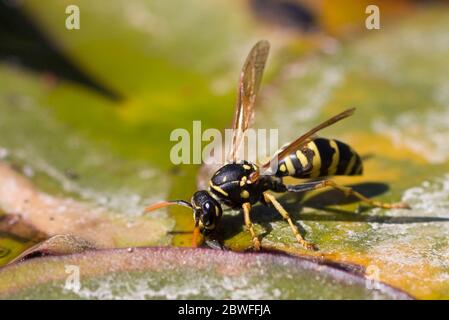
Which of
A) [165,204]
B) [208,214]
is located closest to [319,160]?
[208,214]

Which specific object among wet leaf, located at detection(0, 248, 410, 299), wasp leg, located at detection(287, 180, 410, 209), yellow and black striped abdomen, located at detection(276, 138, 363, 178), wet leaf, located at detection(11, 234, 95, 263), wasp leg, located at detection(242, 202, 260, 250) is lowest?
wet leaf, located at detection(0, 248, 410, 299)

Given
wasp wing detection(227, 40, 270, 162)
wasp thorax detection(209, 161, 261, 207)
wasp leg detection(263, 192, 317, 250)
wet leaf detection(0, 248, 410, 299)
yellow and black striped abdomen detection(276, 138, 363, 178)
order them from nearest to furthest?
wet leaf detection(0, 248, 410, 299), wasp leg detection(263, 192, 317, 250), wasp thorax detection(209, 161, 261, 207), yellow and black striped abdomen detection(276, 138, 363, 178), wasp wing detection(227, 40, 270, 162)

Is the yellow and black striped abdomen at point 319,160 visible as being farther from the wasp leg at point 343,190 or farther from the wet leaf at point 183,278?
the wet leaf at point 183,278

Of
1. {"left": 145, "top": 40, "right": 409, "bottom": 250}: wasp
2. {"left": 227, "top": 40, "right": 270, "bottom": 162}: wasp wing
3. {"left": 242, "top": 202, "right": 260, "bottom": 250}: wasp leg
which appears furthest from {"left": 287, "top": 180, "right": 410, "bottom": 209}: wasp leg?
{"left": 227, "top": 40, "right": 270, "bottom": 162}: wasp wing

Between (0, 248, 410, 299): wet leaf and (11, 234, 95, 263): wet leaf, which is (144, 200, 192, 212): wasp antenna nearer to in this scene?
(11, 234, 95, 263): wet leaf

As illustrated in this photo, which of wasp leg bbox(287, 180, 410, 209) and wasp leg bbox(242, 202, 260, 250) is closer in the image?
wasp leg bbox(242, 202, 260, 250)

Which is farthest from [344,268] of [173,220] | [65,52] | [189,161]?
[65,52]

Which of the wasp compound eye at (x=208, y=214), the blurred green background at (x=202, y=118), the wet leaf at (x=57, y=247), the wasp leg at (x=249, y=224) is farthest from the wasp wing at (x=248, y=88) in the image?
the wet leaf at (x=57, y=247)

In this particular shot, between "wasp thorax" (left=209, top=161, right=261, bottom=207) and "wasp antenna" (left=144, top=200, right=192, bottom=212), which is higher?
"wasp thorax" (left=209, top=161, right=261, bottom=207)

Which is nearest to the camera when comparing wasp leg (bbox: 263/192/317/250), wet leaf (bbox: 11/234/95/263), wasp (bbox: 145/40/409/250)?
wet leaf (bbox: 11/234/95/263)

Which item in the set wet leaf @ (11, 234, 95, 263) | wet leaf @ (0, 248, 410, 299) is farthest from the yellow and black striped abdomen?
wet leaf @ (11, 234, 95, 263)
